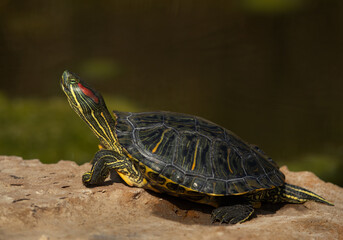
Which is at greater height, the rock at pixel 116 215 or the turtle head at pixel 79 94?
the turtle head at pixel 79 94

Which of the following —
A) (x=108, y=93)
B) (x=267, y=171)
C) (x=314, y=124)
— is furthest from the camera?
(x=108, y=93)

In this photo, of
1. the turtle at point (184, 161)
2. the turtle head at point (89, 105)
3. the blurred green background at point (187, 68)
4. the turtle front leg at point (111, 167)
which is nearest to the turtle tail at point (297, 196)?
the turtle at point (184, 161)

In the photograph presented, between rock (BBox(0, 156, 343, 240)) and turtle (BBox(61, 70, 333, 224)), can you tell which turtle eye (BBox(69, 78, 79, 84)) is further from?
rock (BBox(0, 156, 343, 240))

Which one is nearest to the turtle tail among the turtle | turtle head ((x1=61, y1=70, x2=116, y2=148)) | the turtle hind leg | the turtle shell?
the turtle

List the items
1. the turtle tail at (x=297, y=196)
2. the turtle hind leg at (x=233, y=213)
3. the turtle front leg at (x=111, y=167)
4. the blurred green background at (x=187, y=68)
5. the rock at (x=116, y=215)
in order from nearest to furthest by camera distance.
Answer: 1. the rock at (x=116, y=215)
2. the turtle hind leg at (x=233, y=213)
3. the turtle front leg at (x=111, y=167)
4. the turtle tail at (x=297, y=196)
5. the blurred green background at (x=187, y=68)

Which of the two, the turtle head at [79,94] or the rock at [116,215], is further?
the turtle head at [79,94]

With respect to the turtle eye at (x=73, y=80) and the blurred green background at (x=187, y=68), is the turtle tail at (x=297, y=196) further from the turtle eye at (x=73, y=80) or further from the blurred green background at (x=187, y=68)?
the turtle eye at (x=73, y=80)

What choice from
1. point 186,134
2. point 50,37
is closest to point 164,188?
point 186,134

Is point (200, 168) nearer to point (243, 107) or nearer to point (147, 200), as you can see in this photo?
point (147, 200)
